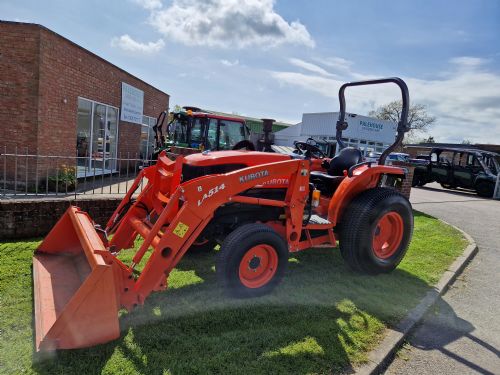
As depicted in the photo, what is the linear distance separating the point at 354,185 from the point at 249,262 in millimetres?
1704

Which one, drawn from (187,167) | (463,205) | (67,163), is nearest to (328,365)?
(187,167)

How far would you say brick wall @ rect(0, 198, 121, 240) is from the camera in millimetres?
5023

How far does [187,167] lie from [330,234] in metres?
1.89

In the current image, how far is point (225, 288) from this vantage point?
11.7 ft

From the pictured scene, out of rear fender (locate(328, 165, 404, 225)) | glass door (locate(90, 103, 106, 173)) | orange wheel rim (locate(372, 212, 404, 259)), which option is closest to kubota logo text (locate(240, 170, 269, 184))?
rear fender (locate(328, 165, 404, 225))

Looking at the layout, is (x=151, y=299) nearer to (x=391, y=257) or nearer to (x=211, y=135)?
(x=391, y=257)

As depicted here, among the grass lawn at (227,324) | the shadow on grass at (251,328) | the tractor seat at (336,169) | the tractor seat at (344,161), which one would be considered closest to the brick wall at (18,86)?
the grass lawn at (227,324)

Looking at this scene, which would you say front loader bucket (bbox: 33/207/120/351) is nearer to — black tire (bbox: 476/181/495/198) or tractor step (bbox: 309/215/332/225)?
tractor step (bbox: 309/215/332/225)

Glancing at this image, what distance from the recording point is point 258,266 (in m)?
3.80

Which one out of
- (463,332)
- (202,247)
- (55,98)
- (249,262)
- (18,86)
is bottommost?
(463,332)

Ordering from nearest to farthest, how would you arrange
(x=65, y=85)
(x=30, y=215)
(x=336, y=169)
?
(x=336, y=169), (x=30, y=215), (x=65, y=85)

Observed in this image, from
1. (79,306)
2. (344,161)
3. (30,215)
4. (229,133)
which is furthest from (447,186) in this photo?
(79,306)

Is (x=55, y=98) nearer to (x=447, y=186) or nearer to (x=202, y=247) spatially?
(x=202, y=247)

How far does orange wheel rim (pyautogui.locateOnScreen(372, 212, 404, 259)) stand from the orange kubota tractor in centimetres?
1
